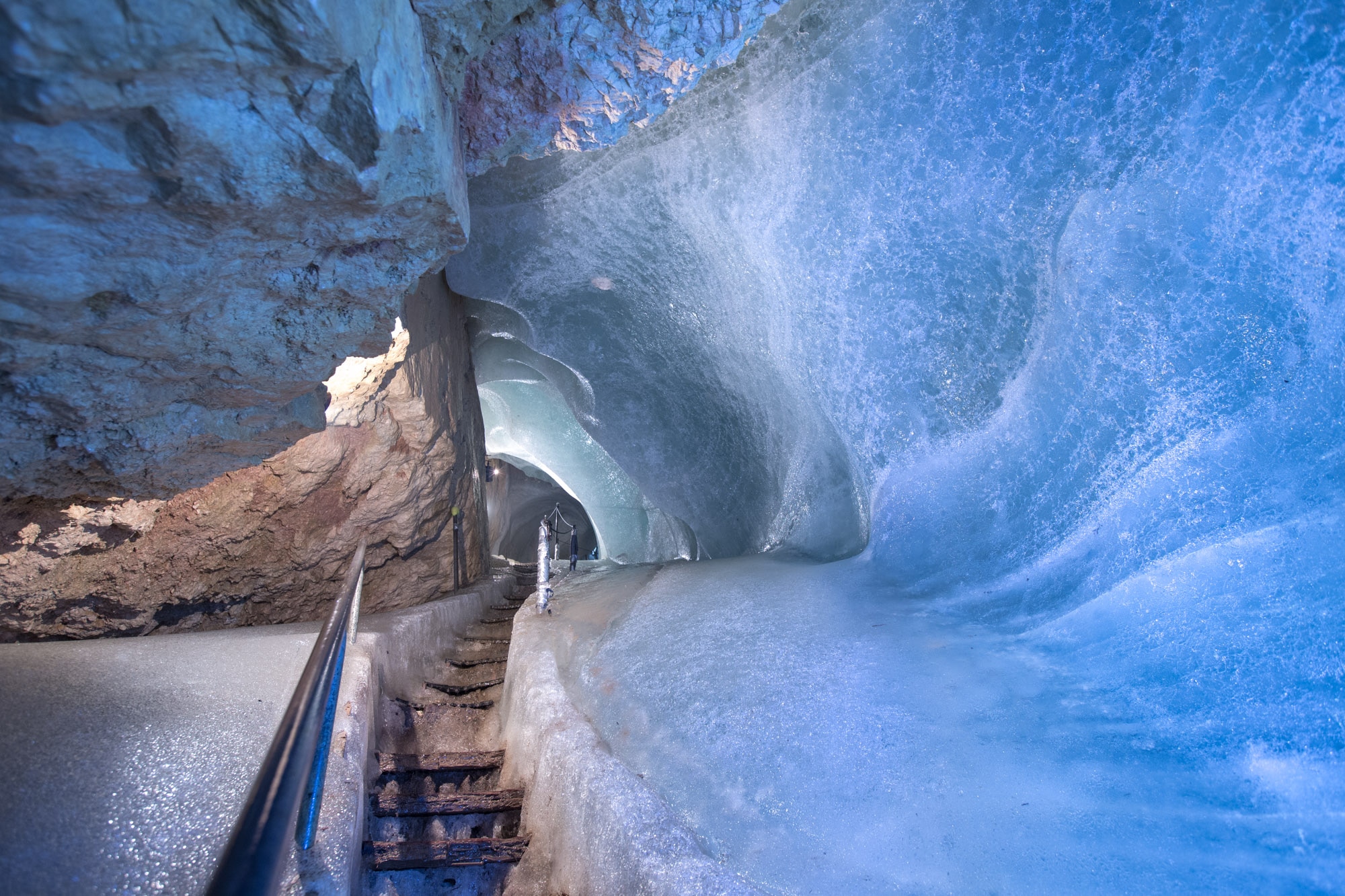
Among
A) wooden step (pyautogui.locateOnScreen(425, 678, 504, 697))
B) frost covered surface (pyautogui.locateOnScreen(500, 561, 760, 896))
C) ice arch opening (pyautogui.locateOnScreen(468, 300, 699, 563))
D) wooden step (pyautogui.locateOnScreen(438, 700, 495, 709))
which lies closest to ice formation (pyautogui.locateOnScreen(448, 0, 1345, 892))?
frost covered surface (pyautogui.locateOnScreen(500, 561, 760, 896))

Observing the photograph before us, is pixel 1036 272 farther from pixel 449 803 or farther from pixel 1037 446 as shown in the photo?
pixel 449 803

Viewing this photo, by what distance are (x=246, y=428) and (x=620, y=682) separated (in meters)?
1.93

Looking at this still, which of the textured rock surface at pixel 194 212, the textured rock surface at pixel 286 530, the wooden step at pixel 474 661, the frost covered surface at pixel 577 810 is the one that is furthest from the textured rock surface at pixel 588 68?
the wooden step at pixel 474 661

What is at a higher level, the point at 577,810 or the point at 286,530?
the point at 286,530

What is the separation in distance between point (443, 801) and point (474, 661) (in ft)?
6.02

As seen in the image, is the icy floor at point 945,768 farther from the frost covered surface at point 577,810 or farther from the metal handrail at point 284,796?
the metal handrail at point 284,796

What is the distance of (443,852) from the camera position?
2.49m

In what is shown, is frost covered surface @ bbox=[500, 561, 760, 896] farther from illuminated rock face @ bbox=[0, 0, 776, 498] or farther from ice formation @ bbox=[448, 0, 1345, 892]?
illuminated rock face @ bbox=[0, 0, 776, 498]

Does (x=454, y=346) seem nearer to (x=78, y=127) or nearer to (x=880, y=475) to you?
(x=880, y=475)

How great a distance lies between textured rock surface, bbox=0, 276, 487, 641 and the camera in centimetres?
341

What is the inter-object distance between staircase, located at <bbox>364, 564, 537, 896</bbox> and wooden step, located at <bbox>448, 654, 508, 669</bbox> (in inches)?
4.1

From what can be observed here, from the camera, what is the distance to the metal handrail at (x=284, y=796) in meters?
0.90

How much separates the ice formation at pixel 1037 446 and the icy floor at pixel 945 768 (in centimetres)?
1

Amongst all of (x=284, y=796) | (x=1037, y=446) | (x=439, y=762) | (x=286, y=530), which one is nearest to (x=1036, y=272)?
(x=1037, y=446)
